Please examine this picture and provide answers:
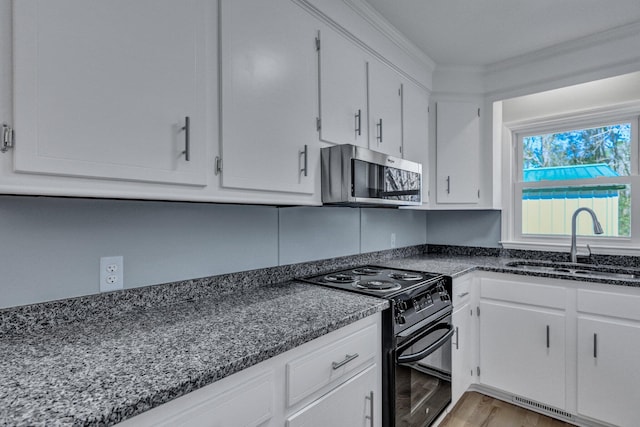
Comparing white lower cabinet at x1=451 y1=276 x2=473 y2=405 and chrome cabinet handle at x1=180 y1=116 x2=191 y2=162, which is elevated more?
chrome cabinet handle at x1=180 y1=116 x2=191 y2=162

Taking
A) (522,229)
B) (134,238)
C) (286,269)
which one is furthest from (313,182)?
(522,229)

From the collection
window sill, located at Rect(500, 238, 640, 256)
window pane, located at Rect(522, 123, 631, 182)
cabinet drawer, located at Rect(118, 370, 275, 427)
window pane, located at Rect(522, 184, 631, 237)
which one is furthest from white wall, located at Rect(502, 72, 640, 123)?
cabinet drawer, located at Rect(118, 370, 275, 427)

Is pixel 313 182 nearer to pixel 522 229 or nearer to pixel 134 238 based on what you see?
pixel 134 238

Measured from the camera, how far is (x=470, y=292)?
2.29 m

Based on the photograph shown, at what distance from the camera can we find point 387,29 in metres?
2.09

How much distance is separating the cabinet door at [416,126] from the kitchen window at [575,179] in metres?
0.80

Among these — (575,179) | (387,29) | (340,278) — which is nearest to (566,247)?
(575,179)

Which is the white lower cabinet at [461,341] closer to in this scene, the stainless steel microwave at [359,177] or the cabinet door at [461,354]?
the cabinet door at [461,354]

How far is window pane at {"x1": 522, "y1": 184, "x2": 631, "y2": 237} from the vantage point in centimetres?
241

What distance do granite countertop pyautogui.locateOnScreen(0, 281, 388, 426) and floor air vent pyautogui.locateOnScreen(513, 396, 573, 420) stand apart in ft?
5.10

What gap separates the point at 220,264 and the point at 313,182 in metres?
0.57

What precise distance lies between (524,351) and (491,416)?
455mm

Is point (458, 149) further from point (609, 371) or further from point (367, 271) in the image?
point (609, 371)

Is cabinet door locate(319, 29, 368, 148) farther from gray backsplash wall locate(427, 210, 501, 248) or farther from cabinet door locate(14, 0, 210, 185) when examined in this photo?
gray backsplash wall locate(427, 210, 501, 248)
